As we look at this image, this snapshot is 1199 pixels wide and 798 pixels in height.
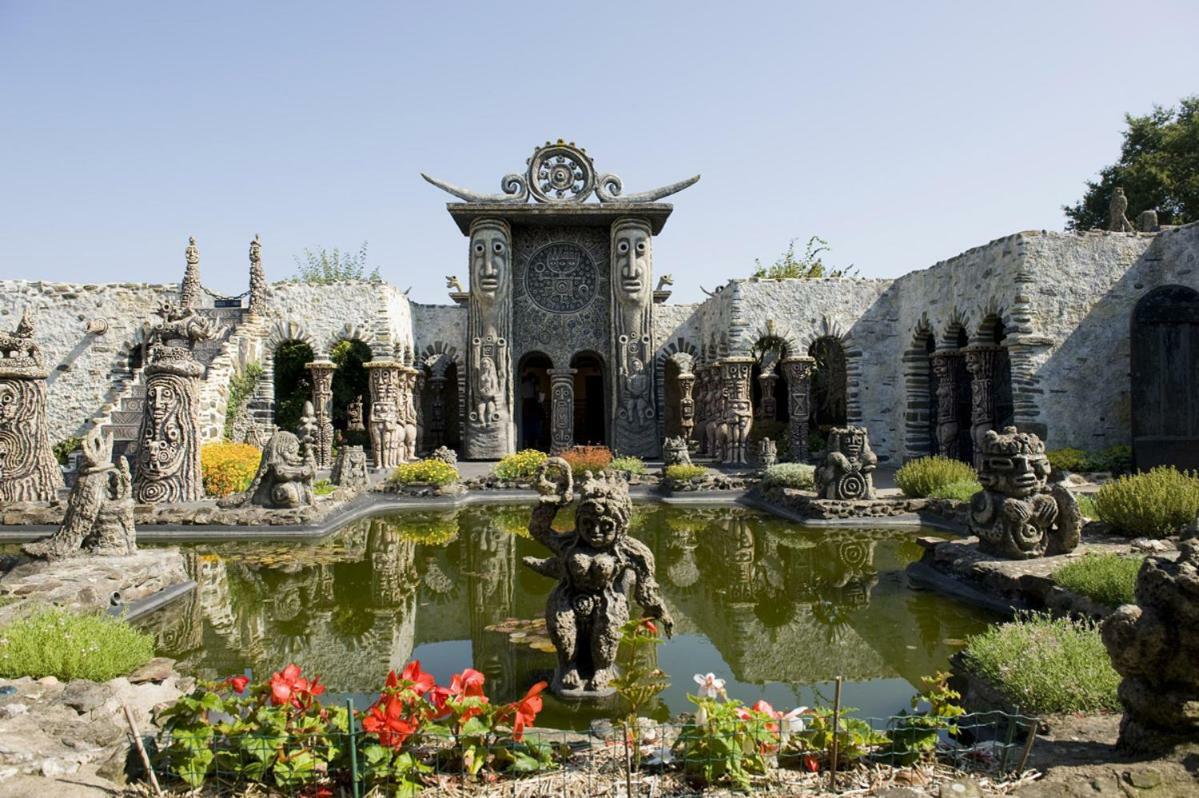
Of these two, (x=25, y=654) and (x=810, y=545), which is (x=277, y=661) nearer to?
(x=25, y=654)

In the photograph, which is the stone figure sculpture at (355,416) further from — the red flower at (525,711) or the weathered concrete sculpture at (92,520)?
the red flower at (525,711)

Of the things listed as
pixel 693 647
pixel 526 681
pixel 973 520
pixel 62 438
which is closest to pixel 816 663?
pixel 693 647

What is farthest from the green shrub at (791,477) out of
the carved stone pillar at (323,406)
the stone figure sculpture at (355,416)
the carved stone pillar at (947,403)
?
the stone figure sculpture at (355,416)

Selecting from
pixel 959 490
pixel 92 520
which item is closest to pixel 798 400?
pixel 959 490

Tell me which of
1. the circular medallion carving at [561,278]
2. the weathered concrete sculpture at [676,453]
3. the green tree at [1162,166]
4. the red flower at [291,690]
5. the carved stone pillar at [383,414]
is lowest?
the red flower at [291,690]

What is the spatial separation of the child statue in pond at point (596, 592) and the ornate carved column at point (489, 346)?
15082 millimetres

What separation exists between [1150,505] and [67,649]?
9.93m

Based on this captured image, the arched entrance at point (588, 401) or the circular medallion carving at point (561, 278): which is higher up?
the circular medallion carving at point (561, 278)

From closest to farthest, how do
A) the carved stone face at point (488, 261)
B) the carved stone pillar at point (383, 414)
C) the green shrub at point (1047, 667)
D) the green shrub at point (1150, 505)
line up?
the green shrub at point (1047, 667) < the green shrub at point (1150, 505) < the carved stone pillar at point (383, 414) < the carved stone face at point (488, 261)

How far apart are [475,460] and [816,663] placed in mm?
15053

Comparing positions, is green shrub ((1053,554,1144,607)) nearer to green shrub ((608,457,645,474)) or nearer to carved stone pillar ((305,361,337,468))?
green shrub ((608,457,645,474))

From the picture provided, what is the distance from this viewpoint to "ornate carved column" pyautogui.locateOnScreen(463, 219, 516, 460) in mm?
19719

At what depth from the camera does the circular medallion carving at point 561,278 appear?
21.0 meters

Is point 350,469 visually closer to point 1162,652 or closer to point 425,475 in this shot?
point 425,475
